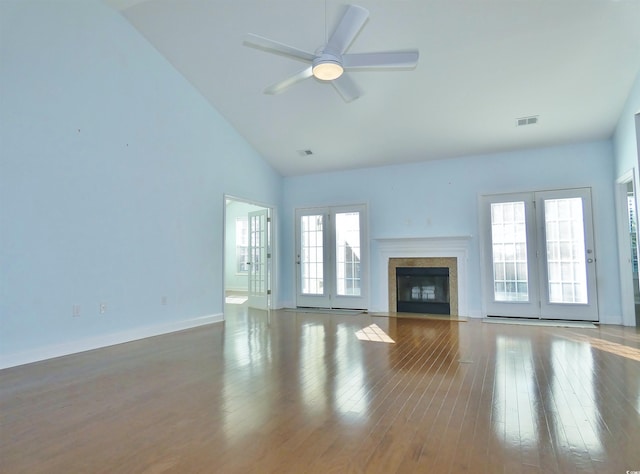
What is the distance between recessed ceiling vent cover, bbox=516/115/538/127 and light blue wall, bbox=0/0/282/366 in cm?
461

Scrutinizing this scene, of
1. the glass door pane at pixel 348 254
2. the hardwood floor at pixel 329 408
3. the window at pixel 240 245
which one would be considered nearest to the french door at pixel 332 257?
the glass door pane at pixel 348 254

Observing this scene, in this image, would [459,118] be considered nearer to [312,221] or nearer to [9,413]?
[312,221]

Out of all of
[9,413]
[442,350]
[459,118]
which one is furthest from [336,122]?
[9,413]

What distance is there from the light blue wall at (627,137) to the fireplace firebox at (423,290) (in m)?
2.86

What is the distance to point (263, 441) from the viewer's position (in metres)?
2.01

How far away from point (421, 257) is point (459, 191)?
1318 millimetres

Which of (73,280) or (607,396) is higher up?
(73,280)

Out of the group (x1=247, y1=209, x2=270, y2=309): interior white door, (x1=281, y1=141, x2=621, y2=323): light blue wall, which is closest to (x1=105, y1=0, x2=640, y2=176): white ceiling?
(x1=281, y1=141, x2=621, y2=323): light blue wall

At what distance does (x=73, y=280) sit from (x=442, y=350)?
4076mm

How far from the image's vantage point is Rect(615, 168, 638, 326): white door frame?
525cm

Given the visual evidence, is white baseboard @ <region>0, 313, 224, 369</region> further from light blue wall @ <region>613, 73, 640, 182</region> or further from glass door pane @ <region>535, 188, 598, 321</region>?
light blue wall @ <region>613, 73, 640, 182</region>

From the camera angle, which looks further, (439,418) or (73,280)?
(73,280)

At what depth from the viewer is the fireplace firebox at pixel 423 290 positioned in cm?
648

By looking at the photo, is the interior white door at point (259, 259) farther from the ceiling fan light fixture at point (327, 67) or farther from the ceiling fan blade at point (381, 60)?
the ceiling fan blade at point (381, 60)
